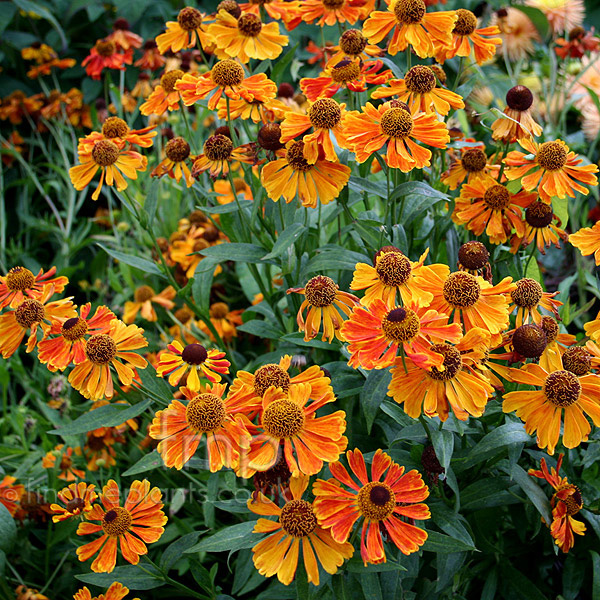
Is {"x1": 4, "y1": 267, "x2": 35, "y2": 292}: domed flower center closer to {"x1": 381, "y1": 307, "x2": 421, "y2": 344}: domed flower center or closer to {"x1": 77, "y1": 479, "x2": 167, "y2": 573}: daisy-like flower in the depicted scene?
{"x1": 77, "y1": 479, "x2": 167, "y2": 573}: daisy-like flower

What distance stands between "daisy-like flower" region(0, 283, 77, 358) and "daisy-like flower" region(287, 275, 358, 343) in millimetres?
410

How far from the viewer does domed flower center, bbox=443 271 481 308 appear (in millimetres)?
937

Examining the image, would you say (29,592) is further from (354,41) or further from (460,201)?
(354,41)

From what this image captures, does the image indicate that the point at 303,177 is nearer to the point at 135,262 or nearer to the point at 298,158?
the point at 298,158

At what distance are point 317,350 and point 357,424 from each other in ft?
0.56

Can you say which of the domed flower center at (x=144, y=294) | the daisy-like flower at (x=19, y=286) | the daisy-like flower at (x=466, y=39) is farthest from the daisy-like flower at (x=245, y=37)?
the domed flower center at (x=144, y=294)

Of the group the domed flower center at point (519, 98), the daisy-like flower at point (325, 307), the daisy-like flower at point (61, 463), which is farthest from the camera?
the daisy-like flower at point (61, 463)

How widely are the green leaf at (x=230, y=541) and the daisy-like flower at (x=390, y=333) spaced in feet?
1.08

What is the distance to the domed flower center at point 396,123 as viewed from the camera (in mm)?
1023

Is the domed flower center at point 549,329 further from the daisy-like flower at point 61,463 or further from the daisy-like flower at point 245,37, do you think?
the daisy-like flower at point 61,463

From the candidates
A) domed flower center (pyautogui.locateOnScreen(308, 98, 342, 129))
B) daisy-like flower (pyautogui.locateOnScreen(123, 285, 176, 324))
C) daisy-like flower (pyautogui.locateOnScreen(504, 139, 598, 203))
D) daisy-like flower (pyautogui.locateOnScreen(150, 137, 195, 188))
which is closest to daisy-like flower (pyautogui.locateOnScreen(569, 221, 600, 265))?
daisy-like flower (pyautogui.locateOnScreen(504, 139, 598, 203))

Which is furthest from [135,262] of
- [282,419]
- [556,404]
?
[556,404]

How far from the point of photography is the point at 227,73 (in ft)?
3.82

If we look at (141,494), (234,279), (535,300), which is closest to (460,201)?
(535,300)
